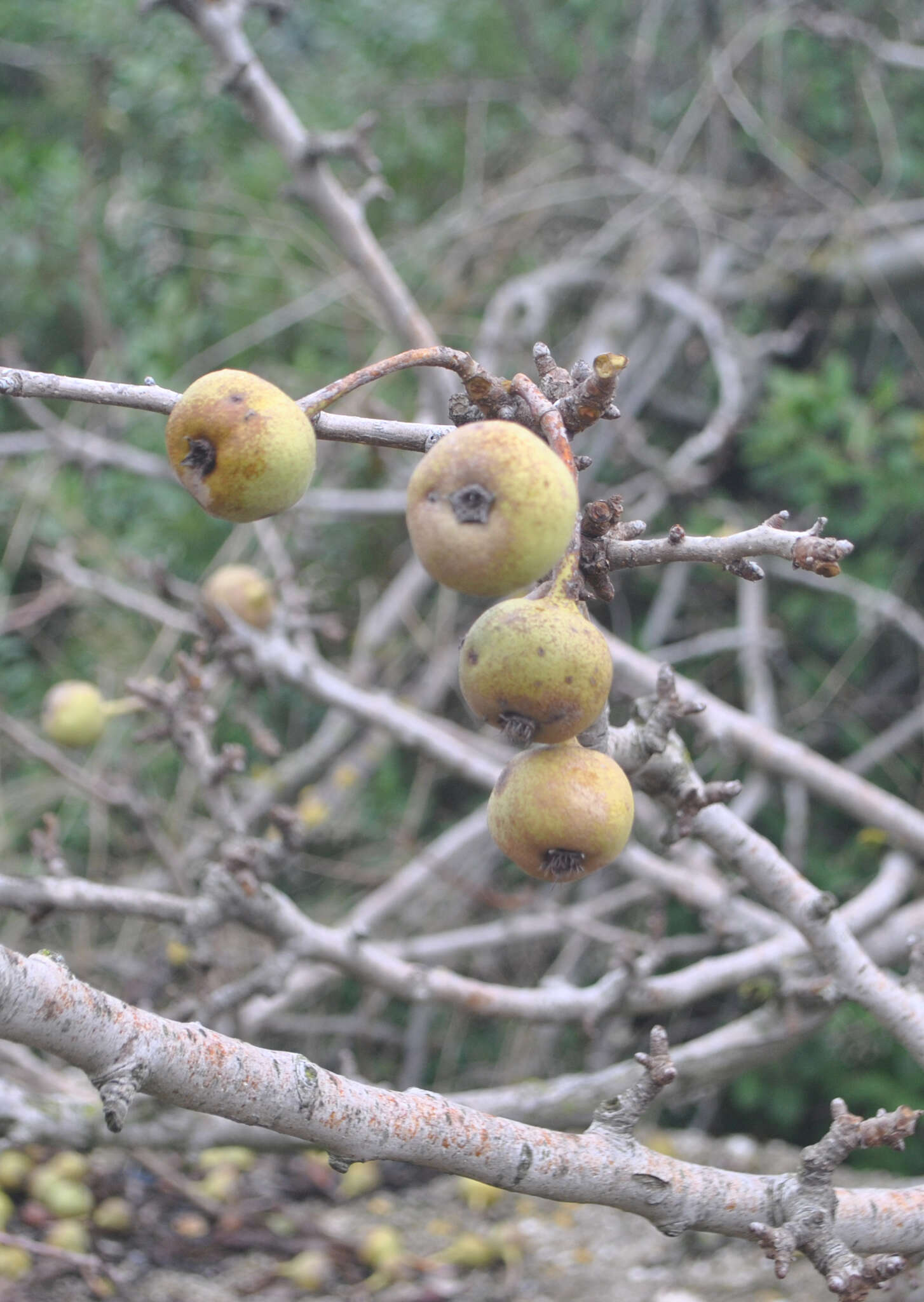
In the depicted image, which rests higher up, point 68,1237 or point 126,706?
point 126,706

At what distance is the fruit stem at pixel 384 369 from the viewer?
3.48 feet

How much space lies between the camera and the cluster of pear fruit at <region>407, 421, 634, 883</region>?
0.96 metres

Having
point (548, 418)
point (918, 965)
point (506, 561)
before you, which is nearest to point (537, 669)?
point (506, 561)

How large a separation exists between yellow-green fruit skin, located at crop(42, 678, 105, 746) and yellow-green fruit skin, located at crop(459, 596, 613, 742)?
1.78 m

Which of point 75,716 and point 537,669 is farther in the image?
point 75,716

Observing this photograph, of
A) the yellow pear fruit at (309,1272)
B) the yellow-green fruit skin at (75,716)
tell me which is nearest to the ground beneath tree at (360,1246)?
the yellow pear fruit at (309,1272)

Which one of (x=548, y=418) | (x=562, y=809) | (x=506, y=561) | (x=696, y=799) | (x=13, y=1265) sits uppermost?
(x=548, y=418)

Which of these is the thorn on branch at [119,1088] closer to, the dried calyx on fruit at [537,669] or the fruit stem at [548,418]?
the dried calyx on fruit at [537,669]

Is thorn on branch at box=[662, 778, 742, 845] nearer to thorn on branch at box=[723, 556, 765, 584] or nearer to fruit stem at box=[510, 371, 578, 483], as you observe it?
thorn on branch at box=[723, 556, 765, 584]

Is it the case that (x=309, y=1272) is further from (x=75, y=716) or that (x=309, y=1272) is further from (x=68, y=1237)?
(x=75, y=716)

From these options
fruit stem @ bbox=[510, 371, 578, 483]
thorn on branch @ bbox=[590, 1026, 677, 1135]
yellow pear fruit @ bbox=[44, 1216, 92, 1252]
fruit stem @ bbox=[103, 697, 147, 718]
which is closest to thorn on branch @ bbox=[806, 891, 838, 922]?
thorn on branch @ bbox=[590, 1026, 677, 1135]

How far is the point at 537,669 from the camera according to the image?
1012 mm

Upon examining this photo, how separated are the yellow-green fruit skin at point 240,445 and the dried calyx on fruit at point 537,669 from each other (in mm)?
229

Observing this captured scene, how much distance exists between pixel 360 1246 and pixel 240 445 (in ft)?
7.10
